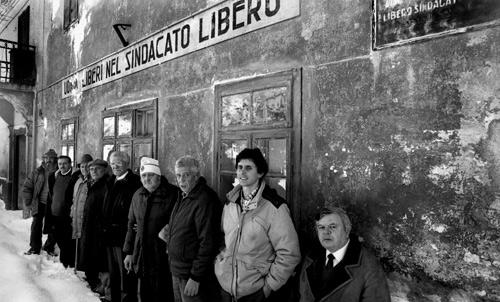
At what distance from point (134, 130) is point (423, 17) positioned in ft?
13.8

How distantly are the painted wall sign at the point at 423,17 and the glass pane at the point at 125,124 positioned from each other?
406cm

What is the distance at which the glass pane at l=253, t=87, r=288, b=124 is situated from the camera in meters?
3.11

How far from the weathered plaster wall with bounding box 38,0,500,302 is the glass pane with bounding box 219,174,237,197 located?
99cm

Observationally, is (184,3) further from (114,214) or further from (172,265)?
(172,265)

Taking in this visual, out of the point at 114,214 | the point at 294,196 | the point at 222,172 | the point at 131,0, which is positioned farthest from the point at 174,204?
the point at 131,0

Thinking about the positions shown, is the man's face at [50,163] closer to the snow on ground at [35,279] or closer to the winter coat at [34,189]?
the winter coat at [34,189]

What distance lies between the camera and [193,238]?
297 cm

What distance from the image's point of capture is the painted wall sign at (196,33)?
3.26m

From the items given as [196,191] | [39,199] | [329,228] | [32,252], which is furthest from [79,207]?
[329,228]

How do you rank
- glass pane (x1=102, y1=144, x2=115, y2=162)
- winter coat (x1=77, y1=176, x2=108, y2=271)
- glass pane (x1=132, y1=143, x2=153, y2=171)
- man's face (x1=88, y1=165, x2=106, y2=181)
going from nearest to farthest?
winter coat (x1=77, y1=176, x2=108, y2=271)
man's face (x1=88, y1=165, x2=106, y2=181)
glass pane (x1=132, y1=143, x2=153, y2=171)
glass pane (x1=102, y1=144, x2=115, y2=162)

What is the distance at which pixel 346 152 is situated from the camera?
260 centimetres

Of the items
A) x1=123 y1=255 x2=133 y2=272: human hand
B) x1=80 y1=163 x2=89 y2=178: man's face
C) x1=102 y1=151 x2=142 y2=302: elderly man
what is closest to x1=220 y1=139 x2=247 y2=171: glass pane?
x1=102 y1=151 x2=142 y2=302: elderly man

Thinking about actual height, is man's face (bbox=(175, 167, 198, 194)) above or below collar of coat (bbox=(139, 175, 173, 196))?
above

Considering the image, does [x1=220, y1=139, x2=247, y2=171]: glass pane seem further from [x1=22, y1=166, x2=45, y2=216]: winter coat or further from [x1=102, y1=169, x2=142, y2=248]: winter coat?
[x1=22, y1=166, x2=45, y2=216]: winter coat
